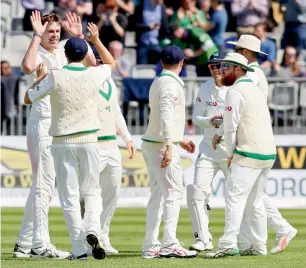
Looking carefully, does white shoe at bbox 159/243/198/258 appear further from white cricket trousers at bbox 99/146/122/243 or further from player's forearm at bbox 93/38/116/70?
player's forearm at bbox 93/38/116/70

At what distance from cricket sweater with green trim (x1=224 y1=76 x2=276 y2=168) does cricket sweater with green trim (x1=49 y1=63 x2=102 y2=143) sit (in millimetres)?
1404

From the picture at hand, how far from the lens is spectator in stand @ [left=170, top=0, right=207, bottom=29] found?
2480cm

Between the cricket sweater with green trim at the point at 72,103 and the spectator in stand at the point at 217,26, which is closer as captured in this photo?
the cricket sweater with green trim at the point at 72,103

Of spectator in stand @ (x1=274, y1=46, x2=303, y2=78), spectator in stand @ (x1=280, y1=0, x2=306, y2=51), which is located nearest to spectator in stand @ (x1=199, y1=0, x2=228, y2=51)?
spectator in stand @ (x1=274, y1=46, x2=303, y2=78)

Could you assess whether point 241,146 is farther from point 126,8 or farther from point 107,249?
point 126,8

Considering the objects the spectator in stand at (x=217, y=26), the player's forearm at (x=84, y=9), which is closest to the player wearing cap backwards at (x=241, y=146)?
the spectator in stand at (x=217, y=26)

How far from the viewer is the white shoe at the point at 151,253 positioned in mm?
12172

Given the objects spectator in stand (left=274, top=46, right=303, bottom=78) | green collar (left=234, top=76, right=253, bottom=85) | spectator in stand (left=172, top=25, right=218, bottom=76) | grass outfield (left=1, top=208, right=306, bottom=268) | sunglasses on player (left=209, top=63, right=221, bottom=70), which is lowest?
grass outfield (left=1, top=208, right=306, bottom=268)

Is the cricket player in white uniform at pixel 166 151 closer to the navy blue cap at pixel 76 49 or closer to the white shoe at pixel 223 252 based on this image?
the white shoe at pixel 223 252

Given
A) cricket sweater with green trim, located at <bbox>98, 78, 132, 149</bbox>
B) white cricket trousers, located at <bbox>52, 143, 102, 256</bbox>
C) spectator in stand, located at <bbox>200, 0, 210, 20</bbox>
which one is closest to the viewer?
white cricket trousers, located at <bbox>52, 143, 102, 256</bbox>

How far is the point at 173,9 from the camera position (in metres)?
25.6

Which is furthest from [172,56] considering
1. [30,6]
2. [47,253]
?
[30,6]

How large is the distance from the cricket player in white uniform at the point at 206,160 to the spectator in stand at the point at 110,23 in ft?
37.0

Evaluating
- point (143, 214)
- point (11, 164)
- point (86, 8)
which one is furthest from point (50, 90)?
point (86, 8)
